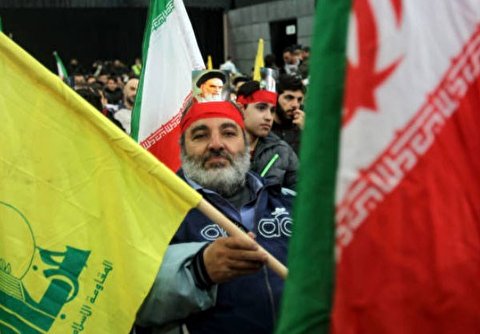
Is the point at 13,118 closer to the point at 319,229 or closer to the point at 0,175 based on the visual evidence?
the point at 0,175

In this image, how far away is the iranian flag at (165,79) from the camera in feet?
16.7

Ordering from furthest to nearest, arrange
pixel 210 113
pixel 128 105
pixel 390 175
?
pixel 128 105 → pixel 210 113 → pixel 390 175

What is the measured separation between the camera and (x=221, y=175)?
11.0 ft

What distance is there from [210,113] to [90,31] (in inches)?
1156

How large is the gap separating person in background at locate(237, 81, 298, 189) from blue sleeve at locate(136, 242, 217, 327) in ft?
6.24

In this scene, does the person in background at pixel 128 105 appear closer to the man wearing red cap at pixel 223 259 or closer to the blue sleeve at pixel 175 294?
the man wearing red cap at pixel 223 259

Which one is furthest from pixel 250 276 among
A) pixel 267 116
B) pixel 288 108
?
pixel 288 108

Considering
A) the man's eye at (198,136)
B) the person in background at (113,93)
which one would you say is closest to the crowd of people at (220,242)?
the man's eye at (198,136)

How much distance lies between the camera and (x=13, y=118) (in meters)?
2.82

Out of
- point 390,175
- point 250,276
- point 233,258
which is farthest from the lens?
point 250,276

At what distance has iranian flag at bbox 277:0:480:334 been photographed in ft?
5.89

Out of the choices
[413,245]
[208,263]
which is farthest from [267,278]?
[413,245]

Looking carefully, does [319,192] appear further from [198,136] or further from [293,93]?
[293,93]

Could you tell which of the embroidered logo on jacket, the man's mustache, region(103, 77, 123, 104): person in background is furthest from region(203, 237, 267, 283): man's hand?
region(103, 77, 123, 104): person in background
